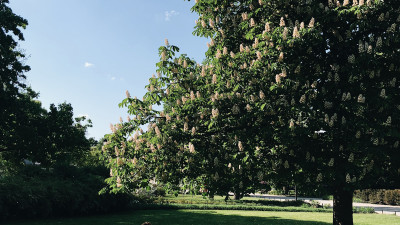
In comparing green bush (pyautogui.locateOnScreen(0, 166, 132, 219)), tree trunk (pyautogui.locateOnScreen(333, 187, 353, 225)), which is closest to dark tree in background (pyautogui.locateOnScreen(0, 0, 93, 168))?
green bush (pyautogui.locateOnScreen(0, 166, 132, 219))

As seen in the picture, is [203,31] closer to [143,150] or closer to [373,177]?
[143,150]

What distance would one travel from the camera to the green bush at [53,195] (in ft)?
67.8

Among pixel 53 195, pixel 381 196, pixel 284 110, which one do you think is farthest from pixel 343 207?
pixel 381 196

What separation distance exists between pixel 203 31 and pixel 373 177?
788cm

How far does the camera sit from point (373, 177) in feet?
31.5

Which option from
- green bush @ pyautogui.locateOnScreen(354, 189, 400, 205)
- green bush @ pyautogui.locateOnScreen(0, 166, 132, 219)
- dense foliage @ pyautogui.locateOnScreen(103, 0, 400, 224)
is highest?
dense foliage @ pyautogui.locateOnScreen(103, 0, 400, 224)

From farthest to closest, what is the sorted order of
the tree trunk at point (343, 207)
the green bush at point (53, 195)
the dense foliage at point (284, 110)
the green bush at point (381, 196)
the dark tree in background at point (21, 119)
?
the green bush at point (381, 196), the dark tree in background at point (21, 119), the green bush at point (53, 195), the tree trunk at point (343, 207), the dense foliage at point (284, 110)

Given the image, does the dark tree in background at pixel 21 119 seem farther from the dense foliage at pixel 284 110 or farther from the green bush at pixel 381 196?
the green bush at pixel 381 196

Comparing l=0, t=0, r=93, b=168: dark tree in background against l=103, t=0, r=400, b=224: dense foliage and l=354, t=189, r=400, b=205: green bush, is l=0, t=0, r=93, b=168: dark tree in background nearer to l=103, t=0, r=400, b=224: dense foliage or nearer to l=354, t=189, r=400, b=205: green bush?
l=103, t=0, r=400, b=224: dense foliage

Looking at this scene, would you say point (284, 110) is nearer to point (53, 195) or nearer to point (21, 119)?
point (53, 195)

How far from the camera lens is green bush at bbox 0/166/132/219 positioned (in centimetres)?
2067

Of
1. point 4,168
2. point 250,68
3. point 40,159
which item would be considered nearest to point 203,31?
point 250,68

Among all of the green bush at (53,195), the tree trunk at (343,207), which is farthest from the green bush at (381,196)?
the tree trunk at (343,207)

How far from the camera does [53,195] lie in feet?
74.7
